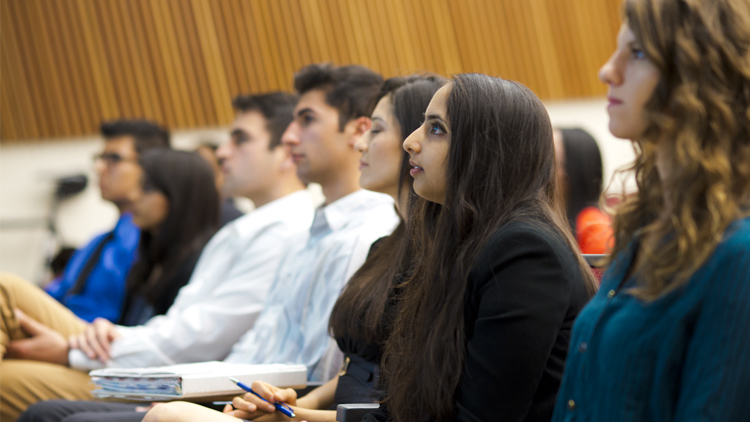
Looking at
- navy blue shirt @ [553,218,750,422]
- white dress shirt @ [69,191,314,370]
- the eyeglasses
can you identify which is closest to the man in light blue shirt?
white dress shirt @ [69,191,314,370]

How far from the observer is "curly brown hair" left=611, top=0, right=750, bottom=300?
2.87 ft

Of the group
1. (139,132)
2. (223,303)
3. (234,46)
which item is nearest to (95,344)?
(223,303)

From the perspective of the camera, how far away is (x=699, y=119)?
0.89 meters

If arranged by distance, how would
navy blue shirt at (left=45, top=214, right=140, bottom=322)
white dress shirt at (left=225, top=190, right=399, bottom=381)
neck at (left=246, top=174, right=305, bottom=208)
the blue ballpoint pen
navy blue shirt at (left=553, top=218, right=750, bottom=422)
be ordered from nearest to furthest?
navy blue shirt at (left=553, top=218, right=750, bottom=422), the blue ballpoint pen, white dress shirt at (left=225, top=190, right=399, bottom=381), neck at (left=246, top=174, right=305, bottom=208), navy blue shirt at (left=45, top=214, right=140, bottom=322)

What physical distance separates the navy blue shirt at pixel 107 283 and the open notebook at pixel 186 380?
5.53ft

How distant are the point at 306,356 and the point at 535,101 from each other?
1.15 m

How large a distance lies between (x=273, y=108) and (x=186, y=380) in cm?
169

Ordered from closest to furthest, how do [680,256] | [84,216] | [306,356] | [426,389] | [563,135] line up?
[680,256], [426,389], [306,356], [563,135], [84,216]

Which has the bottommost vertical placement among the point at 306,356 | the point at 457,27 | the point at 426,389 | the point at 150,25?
the point at 306,356

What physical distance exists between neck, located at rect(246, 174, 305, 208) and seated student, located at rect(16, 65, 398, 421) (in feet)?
1.25

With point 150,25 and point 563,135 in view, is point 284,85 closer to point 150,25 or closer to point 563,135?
point 150,25

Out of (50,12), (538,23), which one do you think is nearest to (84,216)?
(50,12)

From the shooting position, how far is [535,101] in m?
1.38

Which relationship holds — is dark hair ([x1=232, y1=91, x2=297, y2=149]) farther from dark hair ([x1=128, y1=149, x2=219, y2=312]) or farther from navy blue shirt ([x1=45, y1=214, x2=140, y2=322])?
navy blue shirt ([x1=45, y1=214, x2=140, y2=322])
